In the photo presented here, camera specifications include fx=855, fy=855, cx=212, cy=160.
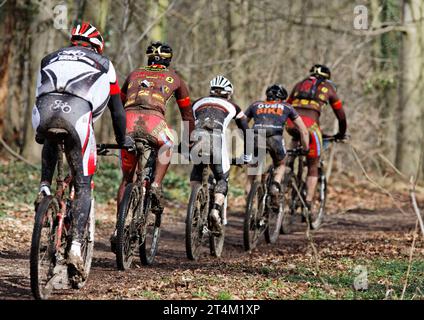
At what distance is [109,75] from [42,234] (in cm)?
144

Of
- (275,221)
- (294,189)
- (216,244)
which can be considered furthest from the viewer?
(294,189)

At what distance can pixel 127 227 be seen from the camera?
8.48 meters

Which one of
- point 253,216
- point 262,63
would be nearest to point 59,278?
point 253,216

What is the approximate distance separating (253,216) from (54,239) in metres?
4.81

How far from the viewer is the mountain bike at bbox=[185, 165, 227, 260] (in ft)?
31.3

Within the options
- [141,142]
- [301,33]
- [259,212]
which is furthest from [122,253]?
[301,33]

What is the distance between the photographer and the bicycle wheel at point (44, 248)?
21.0 ft

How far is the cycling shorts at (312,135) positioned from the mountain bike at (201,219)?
3.06 m

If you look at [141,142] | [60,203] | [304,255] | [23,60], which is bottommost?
[304,255]

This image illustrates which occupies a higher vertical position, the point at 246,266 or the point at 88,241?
the point at 88,241

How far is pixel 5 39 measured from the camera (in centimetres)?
2028

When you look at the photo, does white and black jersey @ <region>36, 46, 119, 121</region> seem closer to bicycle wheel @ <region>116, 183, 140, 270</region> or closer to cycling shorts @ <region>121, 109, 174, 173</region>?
bicycle wheel @ <region>116, 183, 140, 270</region>

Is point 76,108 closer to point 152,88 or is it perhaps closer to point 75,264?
point 75,264

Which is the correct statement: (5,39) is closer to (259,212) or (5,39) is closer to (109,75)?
(259,212)
